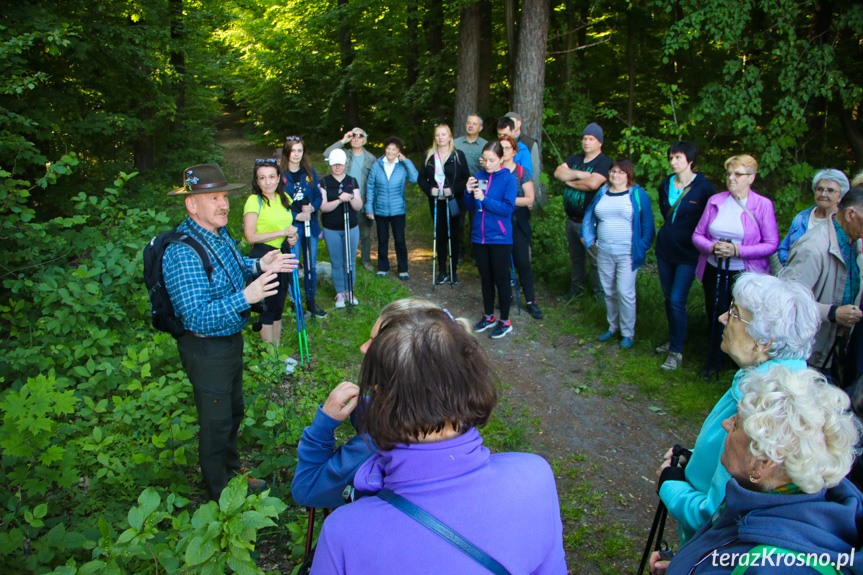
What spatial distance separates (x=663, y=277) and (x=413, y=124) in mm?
11876

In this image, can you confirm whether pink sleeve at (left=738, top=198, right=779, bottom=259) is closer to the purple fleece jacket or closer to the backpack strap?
the backpack strap

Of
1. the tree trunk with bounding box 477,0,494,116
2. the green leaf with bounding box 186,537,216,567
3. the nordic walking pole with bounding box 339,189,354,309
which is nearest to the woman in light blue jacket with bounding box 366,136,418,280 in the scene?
the nordic walking pole with bounding box 339,189,354,309

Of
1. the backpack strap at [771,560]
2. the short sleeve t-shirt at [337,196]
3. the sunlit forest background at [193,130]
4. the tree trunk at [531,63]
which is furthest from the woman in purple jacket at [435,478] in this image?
the tree trunk at [531,63]

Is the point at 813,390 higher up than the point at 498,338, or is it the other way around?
the point at 813,390

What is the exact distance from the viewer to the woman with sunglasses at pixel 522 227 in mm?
6668

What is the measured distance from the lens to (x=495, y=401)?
1.56 m

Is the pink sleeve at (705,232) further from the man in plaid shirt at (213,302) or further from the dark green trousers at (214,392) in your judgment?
the dark green trousers at (214,392)

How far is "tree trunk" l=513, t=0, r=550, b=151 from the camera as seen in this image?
9.45 meters

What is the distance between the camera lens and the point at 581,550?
3.39 metres

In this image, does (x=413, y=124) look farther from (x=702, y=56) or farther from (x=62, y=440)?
(x=62, y=440)

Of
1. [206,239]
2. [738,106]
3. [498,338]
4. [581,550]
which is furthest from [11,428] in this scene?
[738,106]

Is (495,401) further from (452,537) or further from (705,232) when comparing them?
(705,232)

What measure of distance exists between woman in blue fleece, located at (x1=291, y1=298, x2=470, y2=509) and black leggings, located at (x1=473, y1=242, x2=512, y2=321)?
4.44m

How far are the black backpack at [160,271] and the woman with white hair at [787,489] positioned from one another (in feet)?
8.51
